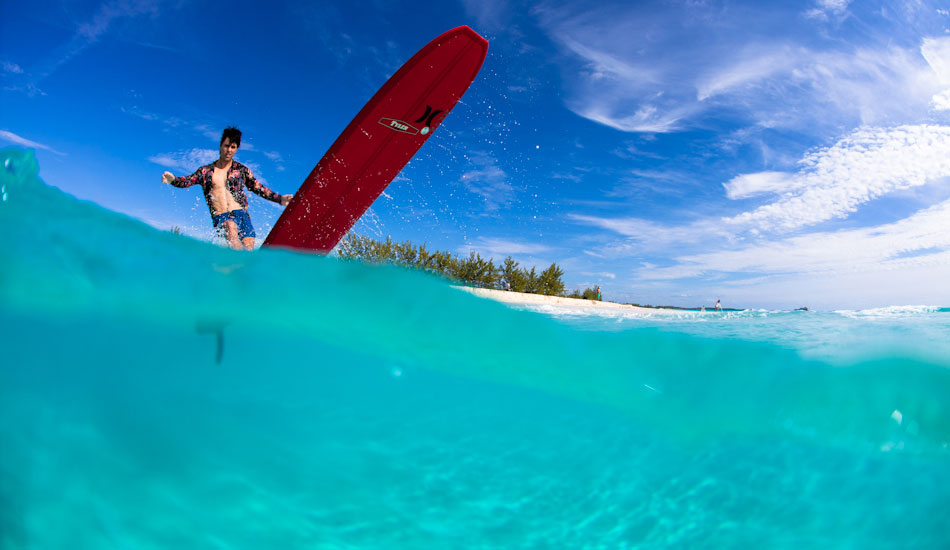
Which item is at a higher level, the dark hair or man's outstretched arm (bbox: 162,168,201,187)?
the dark hair

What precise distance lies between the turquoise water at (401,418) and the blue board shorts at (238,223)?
119cm

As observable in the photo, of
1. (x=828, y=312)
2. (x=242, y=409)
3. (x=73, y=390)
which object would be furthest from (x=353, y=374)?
(x=828, y=312)

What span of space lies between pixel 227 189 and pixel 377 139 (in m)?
2.35

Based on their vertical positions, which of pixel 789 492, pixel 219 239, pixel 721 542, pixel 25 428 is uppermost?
pixel 219 239

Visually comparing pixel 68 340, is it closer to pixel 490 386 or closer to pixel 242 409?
pixel 242 409

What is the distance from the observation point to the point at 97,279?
14.6 feet

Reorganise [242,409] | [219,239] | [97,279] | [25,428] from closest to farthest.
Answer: [25,428], [97,279], [242,409], [219,239]

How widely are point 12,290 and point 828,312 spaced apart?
1218 centimetres

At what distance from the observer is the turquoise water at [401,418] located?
404cm

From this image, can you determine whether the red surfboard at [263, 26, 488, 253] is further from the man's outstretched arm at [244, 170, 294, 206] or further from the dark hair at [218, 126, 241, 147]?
the dark hair at [218, 126, 241, 147]

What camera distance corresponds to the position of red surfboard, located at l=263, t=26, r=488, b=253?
671 centimetres

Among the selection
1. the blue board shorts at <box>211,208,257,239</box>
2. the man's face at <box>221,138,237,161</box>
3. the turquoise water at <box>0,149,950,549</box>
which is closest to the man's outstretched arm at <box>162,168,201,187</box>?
the man's face at <box>221,138,237,161</box>

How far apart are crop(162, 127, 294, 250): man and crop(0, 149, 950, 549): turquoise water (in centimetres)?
120

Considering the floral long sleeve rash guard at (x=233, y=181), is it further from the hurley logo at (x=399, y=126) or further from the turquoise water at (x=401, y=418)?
the hurley logo at (x=399, y=126)
